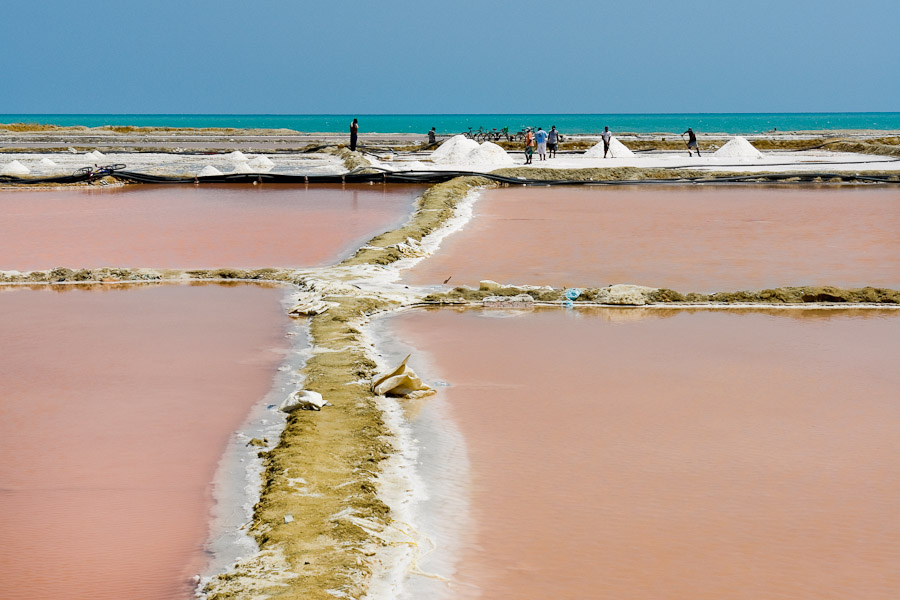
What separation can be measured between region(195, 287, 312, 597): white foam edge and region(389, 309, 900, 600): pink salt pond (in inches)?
30.0

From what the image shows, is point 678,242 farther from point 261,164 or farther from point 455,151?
point 261,164

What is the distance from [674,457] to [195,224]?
1064cm

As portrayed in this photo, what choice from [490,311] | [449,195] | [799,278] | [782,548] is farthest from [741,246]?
[782,548]

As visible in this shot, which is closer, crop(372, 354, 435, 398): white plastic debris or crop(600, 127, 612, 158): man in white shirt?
crop(372, 354, 435, 398): white plastic debris

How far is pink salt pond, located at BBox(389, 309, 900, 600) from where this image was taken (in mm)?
3568

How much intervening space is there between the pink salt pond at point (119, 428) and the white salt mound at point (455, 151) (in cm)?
1793

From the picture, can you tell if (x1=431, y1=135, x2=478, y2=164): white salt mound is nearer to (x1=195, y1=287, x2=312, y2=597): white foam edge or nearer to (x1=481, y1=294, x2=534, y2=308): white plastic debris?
(x1=481, y1=294, x2=534, y2=308): white plastic debris

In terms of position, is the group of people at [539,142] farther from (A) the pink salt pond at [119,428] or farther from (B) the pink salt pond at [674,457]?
(B) the pink salt pond at [674,457]

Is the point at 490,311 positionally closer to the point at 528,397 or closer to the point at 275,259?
the point at 528,397

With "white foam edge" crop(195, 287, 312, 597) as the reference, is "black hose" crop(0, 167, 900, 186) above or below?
above

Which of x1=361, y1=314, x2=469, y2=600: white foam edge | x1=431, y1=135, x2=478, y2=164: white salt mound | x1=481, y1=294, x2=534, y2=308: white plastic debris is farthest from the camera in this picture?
x1=431, y1=135, x2=478, y2=164: white salt mound

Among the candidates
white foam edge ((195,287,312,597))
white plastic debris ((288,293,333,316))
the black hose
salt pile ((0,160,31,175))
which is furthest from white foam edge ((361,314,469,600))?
salt pile ((0,160,31,175))

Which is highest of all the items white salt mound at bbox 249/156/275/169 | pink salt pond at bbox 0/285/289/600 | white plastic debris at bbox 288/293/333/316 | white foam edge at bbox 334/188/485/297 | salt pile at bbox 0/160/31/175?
white salt mound at bbox 249/156/275/169

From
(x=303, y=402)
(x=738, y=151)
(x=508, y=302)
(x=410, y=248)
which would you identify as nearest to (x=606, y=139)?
(x=738, y=151)
